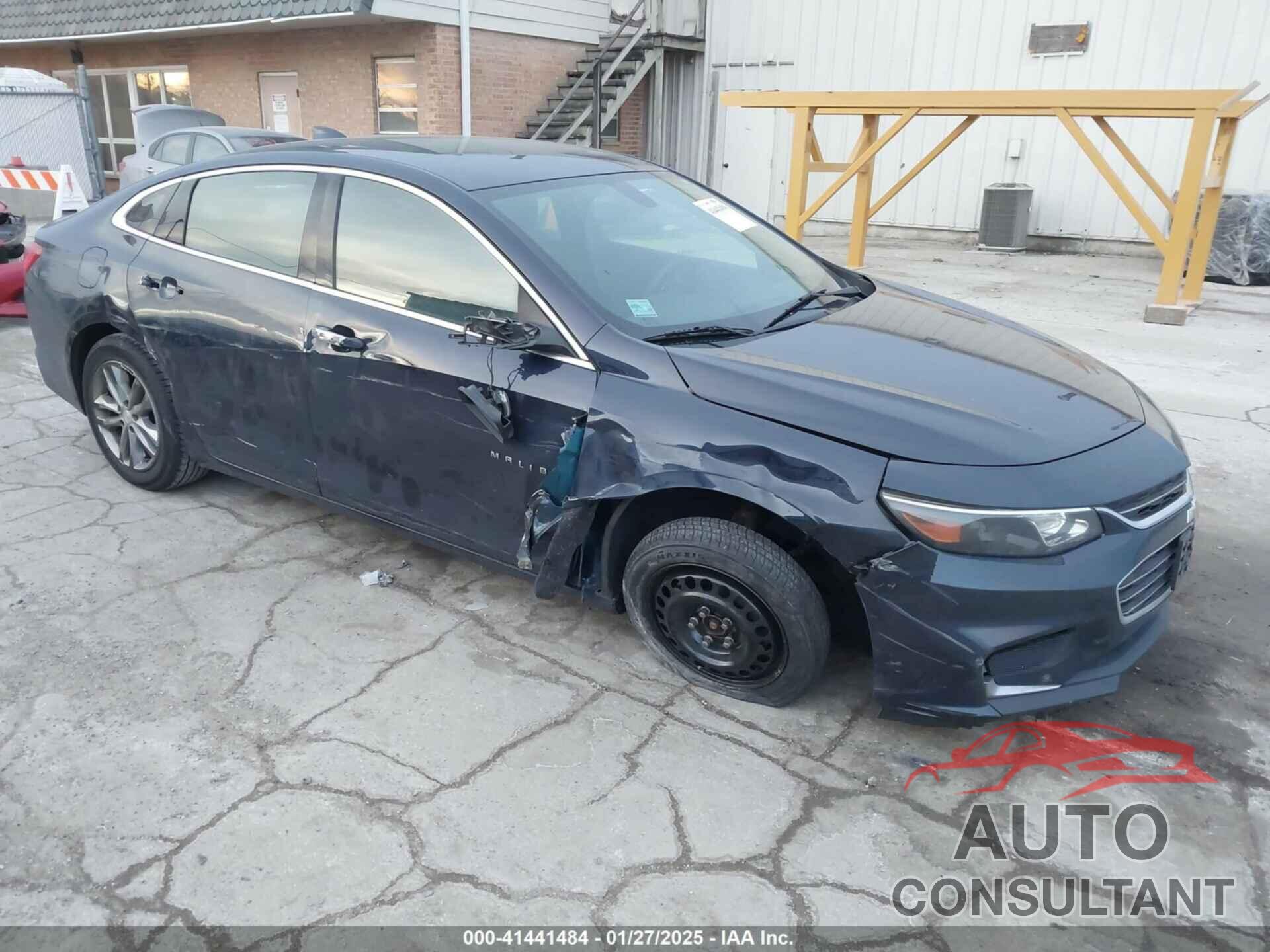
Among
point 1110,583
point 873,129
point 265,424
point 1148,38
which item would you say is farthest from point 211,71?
point 1110,583

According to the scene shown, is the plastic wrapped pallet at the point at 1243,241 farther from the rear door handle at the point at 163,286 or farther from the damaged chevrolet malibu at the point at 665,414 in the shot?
the rear door handle at the point at 163,286

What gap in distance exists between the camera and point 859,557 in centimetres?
263

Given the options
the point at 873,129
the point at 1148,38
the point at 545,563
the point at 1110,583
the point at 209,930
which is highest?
the point at 1148,38

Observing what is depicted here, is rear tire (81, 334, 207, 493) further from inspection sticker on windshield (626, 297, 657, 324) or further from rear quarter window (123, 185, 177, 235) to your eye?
inspection sticker on windshield (626, 297, 657, 324)

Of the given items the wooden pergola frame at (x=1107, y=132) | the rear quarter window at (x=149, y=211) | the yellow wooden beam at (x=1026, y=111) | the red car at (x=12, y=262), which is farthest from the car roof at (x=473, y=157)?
the yellow wooden beam at (x=1026, y=111)

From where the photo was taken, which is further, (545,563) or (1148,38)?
(1148,38)

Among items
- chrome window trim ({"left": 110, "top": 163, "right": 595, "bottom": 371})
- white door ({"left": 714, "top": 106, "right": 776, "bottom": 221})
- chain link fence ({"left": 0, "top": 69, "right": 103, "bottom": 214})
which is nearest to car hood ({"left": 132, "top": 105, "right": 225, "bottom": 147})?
chain link fence ({"left": 0, "top": 69, "right": 103, "bottom": 214})

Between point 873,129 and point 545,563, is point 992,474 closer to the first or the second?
point 545,563

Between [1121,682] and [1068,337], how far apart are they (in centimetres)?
560

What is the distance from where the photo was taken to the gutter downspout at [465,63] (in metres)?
13.8

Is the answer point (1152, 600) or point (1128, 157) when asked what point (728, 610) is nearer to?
point (1152, 600)

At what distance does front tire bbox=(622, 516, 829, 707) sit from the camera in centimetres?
282

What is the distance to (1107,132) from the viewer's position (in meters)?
8.75

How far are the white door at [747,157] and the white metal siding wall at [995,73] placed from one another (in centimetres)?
9
